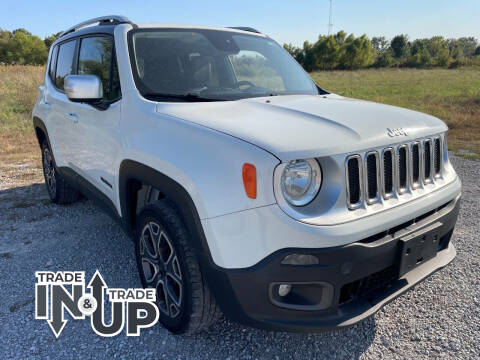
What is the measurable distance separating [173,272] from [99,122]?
1335 mm

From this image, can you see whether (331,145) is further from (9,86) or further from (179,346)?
(9,86)

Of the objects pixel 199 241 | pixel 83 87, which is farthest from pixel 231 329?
pixel 83 87

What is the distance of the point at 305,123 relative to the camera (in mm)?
2043

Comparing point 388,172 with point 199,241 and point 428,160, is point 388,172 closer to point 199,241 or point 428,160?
point 428,160

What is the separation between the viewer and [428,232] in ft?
6.77

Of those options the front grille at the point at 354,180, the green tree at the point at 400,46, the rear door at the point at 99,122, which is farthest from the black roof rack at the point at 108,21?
the green tree at the point at 400,46

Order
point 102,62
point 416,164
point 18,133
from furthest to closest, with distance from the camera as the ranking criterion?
point 18,133
point 102,62
point 416,164

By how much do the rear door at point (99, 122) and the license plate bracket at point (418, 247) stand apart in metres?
1.86

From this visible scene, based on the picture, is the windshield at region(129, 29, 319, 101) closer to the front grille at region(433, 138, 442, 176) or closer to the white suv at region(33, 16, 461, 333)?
the white suv at region(33, 16, 461, 333)

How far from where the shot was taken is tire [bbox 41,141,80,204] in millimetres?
4512

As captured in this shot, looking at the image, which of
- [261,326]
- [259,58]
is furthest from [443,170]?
[259,58]

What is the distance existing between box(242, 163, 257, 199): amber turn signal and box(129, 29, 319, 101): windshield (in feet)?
3.31

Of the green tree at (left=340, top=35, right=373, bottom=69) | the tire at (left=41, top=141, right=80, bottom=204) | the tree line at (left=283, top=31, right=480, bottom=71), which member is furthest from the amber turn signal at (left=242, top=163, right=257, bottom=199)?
the green tree at (left=340, top=35, right=373, bottom=69)

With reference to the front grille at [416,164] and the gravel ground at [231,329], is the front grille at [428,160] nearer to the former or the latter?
the front grille at [416,164]
